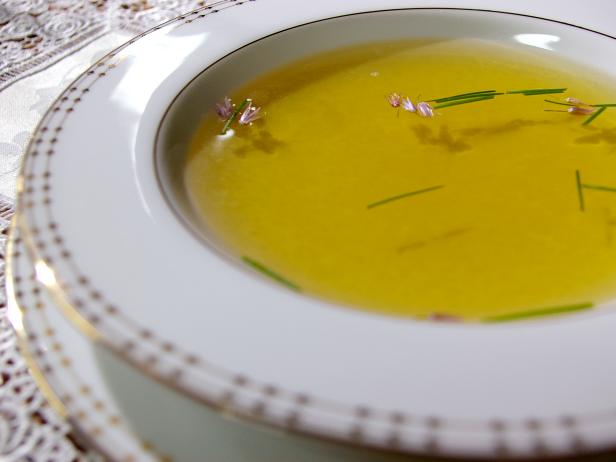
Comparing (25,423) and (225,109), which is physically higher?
(225,109)

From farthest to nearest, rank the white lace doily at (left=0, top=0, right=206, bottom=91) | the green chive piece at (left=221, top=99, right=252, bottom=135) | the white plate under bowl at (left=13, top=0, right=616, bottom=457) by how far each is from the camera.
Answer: the white lace doily at (left=0, top=0, right=206, bottom=91)
the green chive piece at (left=221, top=99, right=252, bottom=135)
the white plate under bowl at (left=13, top=0, right=616, bottom=457)

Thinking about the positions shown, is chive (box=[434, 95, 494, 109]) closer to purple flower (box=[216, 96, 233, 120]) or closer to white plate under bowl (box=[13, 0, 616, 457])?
purple flower (box=[216, 96, 233, 120])

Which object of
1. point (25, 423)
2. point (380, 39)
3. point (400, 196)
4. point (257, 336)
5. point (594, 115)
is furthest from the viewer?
point (380, 39)

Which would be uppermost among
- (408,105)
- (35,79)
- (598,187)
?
(35,79)

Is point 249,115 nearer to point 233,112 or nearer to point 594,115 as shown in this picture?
point 233,112

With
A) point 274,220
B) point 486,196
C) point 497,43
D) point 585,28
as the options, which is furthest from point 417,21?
point 274,220

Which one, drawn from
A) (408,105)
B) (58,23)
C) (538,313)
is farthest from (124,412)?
(58,23)

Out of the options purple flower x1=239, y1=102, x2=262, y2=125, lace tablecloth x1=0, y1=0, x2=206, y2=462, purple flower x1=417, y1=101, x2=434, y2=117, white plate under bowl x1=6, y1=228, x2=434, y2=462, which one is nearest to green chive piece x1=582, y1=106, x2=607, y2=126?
purple flower x1=417, y1=101, x2=434, y2=117

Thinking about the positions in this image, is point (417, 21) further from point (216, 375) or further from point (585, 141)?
point (216, 375)
